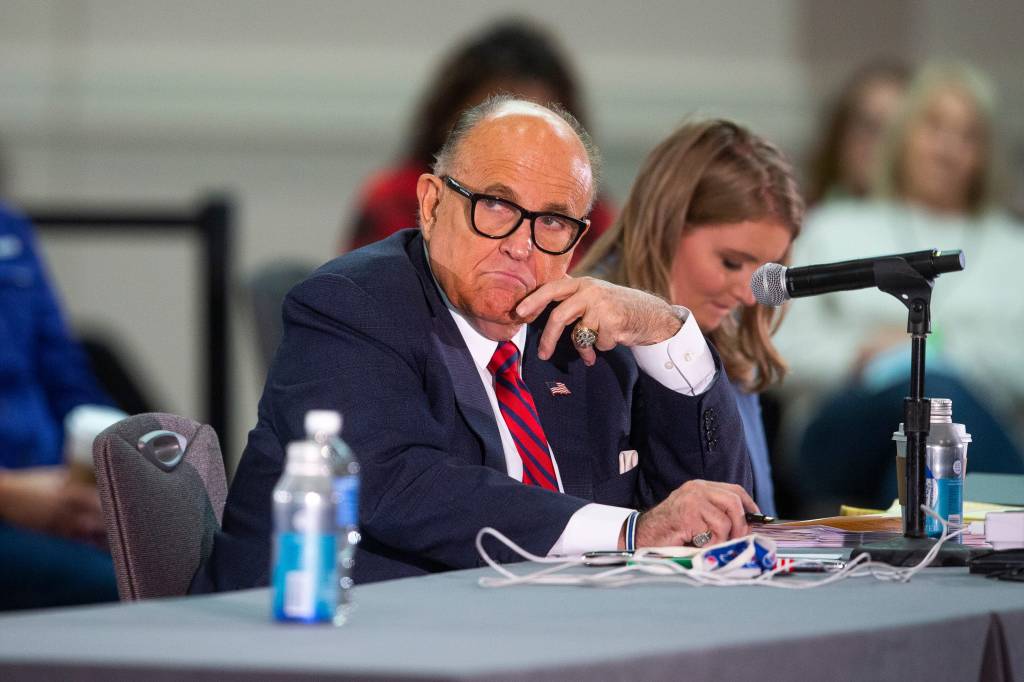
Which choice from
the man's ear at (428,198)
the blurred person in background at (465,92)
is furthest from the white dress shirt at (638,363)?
the blurred person in background at (465,92)

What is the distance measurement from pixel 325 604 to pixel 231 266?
10.7ft

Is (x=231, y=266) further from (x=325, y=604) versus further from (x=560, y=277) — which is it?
(x=325, y=604)

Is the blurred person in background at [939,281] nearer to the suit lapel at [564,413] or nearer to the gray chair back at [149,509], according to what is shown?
the suit lapel at [564,413]

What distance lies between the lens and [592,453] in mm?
2230

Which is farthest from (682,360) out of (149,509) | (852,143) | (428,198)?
(852,143)

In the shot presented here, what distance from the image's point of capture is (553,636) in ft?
3.96

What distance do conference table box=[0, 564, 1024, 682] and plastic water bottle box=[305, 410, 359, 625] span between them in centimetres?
2

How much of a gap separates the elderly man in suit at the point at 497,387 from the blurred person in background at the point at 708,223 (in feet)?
1.08

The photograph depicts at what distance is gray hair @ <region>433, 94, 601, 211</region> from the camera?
6.95ft

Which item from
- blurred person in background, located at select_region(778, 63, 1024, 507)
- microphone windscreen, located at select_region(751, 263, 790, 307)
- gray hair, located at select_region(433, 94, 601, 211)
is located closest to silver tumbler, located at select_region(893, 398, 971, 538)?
microphone windscreen, located at select_region(751, 263, 790, 307)

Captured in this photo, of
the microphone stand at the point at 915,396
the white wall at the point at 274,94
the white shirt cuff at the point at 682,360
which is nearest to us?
the microphone stand at the point at 915,396

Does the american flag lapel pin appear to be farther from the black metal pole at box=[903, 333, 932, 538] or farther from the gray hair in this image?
the black metal pole at box=[903, 333, 932, 538]

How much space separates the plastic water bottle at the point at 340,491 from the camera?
131 centimetres

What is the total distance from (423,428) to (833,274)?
54 centimetres
